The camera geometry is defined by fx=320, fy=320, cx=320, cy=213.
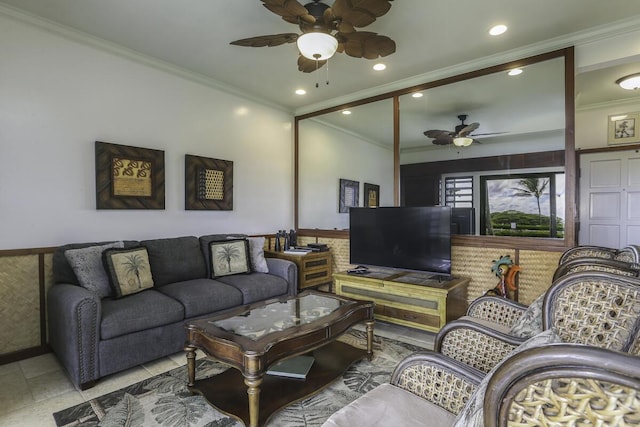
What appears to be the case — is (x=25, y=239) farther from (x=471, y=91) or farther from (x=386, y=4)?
(x=471, y=91)

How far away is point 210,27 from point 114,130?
1.39 metres

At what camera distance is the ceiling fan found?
2070 millimetres

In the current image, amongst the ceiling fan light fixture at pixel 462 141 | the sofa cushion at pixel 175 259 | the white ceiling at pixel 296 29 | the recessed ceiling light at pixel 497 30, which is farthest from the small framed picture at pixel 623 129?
the sofa cushion at pixel 175 259

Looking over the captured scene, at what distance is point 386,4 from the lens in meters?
2.04

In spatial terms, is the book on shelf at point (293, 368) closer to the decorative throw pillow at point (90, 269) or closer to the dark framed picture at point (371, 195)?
the decorative throw pillow at point (90, 269)

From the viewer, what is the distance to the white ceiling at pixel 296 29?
8.29 feet

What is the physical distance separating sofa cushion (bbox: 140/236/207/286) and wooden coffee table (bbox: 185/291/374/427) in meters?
1.20

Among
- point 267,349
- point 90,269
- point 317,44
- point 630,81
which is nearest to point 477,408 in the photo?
point 267,349

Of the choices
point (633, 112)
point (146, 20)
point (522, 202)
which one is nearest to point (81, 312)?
point (146, 20)

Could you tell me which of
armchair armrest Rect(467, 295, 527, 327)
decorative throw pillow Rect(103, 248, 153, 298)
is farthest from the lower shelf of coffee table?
decorative throw pillow Rect(103, 248, 153, 298)

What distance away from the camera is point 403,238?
11.3ft

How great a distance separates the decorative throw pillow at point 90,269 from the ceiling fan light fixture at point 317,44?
2.39 m

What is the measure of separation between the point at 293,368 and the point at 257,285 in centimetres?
124

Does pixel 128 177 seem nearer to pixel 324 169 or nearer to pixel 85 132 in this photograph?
pixel 85 132
